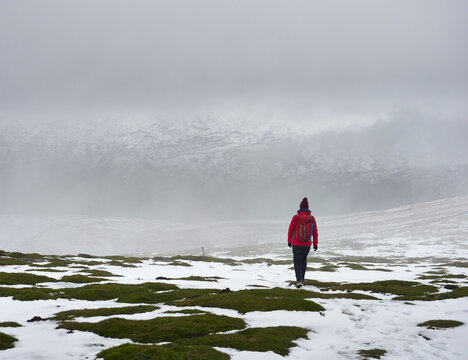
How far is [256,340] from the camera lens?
11.2m

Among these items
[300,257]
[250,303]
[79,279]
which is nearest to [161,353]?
[250,303]

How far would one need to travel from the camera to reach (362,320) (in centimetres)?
1490

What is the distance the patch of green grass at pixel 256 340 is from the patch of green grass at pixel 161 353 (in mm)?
799

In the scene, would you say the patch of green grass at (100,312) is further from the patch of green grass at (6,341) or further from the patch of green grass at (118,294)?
the patch of green grass at (6,341)

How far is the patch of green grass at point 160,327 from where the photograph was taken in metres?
11.6

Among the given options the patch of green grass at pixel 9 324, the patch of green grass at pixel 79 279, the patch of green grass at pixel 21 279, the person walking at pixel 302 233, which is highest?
the person walking at pixel 302 233

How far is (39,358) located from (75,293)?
1095 cm

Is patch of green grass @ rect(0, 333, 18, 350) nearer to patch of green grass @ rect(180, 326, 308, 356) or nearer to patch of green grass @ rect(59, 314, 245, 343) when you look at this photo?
patch of green grass @ rect(59, 314, 245, 343)

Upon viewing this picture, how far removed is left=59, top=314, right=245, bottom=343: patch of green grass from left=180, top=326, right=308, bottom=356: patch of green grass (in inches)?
30.3

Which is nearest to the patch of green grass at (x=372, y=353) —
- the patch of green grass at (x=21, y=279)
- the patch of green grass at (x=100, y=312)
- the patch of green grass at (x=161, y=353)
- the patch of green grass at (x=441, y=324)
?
the patch of green grass at (x=161, y=353)

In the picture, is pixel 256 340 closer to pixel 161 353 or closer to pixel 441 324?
pixel 161 353

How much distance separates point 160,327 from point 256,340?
3.08 metres

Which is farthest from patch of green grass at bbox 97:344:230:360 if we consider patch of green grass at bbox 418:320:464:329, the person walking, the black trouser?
the black trouser

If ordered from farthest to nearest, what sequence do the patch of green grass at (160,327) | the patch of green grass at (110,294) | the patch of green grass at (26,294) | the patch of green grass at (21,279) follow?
the patch of green grass at (21,279) < the patch of green grass at (110,294) < the patch of green grass at (26,294) < the patch of green grass at (160,327)
